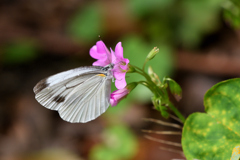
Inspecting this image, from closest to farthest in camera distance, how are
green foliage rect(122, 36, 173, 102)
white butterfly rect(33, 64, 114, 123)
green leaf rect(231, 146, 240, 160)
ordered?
green leaf rect(231, 146, 240, 160) → white butterfly rect(33, 64, 114, 123) → green foliage rect(122, 36, 173, 102)

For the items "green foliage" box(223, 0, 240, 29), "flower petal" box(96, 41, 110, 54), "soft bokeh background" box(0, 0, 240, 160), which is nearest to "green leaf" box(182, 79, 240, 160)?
"flower petal" box(96, 41, 110, 54)

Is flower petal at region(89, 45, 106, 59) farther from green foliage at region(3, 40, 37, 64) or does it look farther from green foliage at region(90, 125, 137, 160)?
green foliage at region(3, 40, 37, 64)

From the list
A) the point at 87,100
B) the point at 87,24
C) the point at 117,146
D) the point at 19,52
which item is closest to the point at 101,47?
the point at 87,100

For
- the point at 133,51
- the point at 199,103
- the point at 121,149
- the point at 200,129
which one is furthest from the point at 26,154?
the point at 200,129

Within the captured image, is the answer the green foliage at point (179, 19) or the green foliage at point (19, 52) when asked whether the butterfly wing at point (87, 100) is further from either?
the green foliage at point (19, 52)

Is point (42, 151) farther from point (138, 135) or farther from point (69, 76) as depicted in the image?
point (69, 76)
